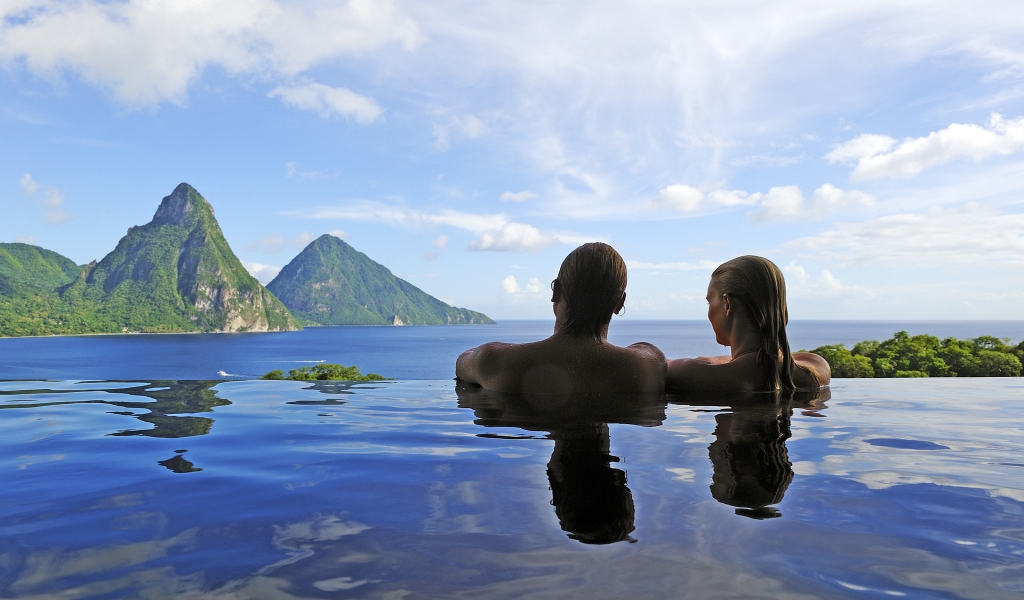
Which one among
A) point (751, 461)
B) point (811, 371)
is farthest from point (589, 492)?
point (811, 371)

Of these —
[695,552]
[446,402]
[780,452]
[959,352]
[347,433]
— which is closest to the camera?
[695,552]

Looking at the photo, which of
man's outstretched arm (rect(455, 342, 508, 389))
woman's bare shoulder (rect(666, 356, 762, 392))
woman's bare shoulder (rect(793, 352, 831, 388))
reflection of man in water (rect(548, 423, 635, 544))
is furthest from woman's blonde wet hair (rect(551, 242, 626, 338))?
woman's bare shoulder (rect(793, 352, 831, 388))

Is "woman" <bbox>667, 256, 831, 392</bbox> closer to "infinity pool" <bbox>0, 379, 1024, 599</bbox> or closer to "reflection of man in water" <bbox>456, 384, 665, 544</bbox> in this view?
"reflection of man in water" <bbox>456, 384, 665, 544</bbox>

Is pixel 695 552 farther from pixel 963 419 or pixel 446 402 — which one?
pixel 963 419

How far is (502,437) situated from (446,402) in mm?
2261

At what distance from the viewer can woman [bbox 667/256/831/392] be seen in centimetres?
537

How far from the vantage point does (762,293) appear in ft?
17.6

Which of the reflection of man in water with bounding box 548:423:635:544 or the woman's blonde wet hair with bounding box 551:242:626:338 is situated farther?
the woman's blonde wet hair with bounding box 551:242:626:338

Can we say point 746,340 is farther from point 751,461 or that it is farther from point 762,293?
point 751,461

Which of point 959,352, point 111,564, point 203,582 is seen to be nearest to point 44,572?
point 111,564

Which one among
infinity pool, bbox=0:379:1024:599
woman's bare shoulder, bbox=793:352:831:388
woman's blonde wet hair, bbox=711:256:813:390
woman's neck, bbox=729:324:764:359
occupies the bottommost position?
infinity pool, bbox=0:379:1024:599

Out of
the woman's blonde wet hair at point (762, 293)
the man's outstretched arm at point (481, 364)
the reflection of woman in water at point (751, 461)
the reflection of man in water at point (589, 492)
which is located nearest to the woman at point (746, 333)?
the woman's blonde wet hair at point (762, 293)

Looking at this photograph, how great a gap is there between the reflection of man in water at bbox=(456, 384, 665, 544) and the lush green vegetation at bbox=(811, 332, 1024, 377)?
33024 millimetres

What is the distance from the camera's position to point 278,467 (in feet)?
10.5
